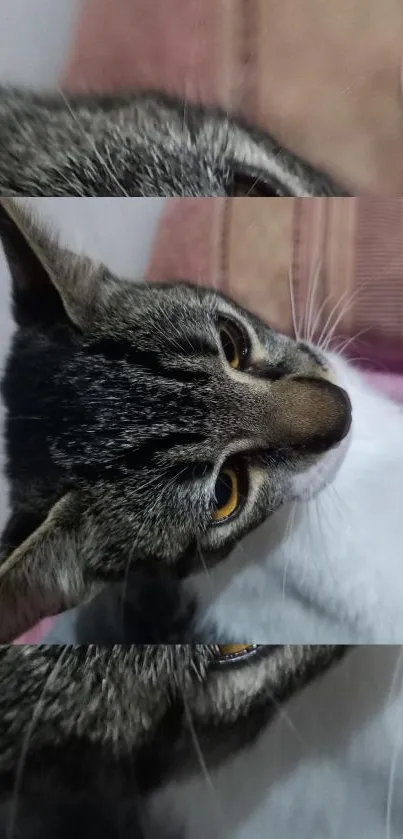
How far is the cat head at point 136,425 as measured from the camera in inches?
29.1

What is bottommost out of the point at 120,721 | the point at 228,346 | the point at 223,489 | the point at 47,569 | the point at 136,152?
the point at 120,721

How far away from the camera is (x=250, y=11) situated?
2.72 feet

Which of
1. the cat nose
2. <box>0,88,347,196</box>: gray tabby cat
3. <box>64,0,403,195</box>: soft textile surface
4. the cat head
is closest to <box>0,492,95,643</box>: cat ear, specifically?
the cat head

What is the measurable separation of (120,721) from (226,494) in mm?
309

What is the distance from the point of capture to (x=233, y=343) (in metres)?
0.77

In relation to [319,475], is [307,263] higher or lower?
higher

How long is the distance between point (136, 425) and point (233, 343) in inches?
5.6

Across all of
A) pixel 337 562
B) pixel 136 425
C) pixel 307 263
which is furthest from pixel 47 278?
pixel 337 562

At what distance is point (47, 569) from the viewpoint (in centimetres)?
75

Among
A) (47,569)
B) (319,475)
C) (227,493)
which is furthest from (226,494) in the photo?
(47,569)

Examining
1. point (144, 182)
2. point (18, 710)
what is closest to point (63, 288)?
point (144, 182)

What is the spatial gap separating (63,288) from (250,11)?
1.36 ft

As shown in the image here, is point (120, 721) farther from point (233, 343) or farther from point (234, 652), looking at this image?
point (233, 343)

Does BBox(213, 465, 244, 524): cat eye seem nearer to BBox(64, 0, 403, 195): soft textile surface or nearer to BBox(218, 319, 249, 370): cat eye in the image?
BBox(218, 319, 249, 370): cat eye
